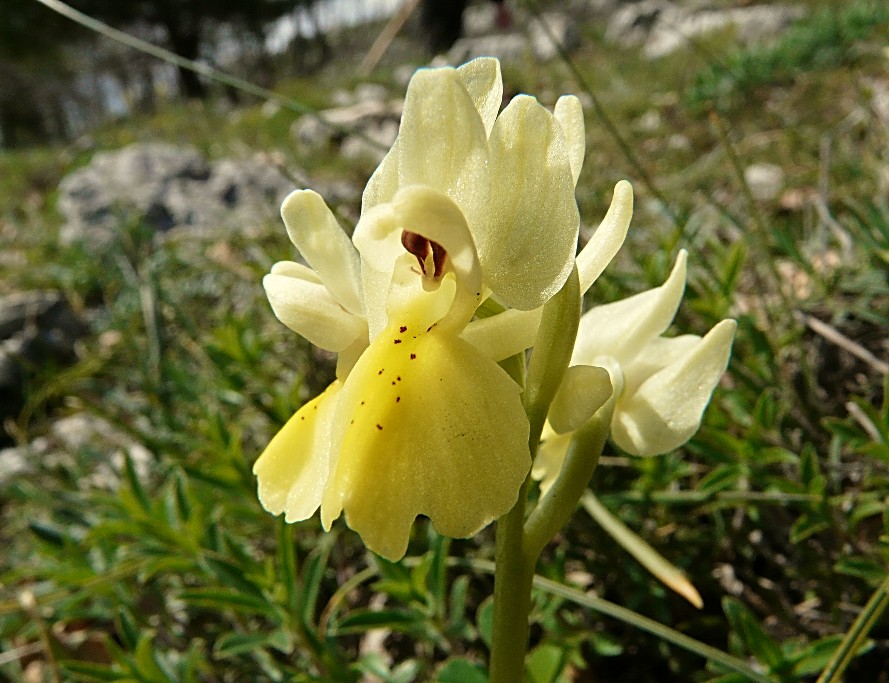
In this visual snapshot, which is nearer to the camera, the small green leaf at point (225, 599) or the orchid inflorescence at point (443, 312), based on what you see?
the orchid inflorescence at point (443, 312)

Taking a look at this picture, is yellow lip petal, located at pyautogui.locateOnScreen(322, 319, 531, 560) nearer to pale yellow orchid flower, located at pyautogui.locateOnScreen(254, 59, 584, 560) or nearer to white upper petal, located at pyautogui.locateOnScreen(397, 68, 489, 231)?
pale yellow orchid flower, located at pyautogui.locateOnScreen(254, 59, 584, 560)

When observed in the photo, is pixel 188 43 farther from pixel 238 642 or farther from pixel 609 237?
pixel 609 237

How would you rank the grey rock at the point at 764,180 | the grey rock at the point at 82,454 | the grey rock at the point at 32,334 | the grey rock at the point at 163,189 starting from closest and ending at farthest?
1. the grey rock at the point at 82,454
2. the grey rock at the point at 764,180
3. the grey rock at the point at 32,334
4. the grey rock at the point at 163,189

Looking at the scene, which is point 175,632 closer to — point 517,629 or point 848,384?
point 517,629

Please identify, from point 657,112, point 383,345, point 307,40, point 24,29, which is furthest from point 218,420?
point 24,29

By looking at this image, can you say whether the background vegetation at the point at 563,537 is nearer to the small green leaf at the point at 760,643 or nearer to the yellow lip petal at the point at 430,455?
the small green leaf at the point at 760,643

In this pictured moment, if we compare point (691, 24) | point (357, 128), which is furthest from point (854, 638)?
point (691, 24)

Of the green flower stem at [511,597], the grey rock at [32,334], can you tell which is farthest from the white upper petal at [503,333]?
the grey rock at [32,334]
